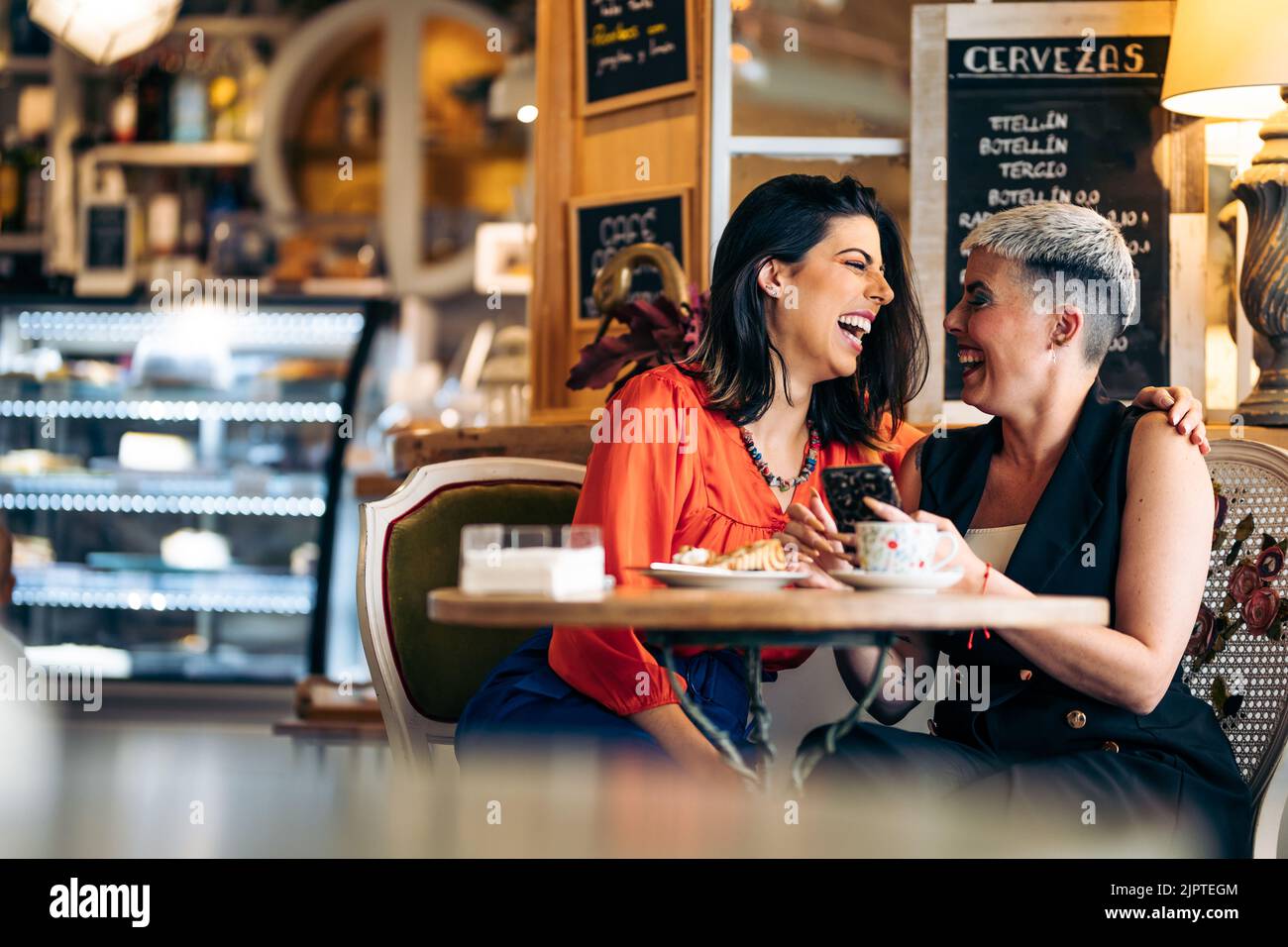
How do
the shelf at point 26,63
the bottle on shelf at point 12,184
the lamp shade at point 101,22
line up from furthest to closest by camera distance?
the shelf at point 26,63 < the bottle on shelf at point 12,184 < the lamp shade at point 101,22

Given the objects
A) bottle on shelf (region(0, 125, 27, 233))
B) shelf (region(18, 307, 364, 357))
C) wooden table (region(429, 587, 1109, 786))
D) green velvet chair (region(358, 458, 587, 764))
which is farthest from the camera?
bottle on shelf (region(0, 125, 27, 233))

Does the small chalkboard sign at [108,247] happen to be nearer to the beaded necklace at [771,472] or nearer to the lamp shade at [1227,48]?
the lamp shade at [1227,48]

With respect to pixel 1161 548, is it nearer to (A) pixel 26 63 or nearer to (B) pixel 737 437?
(B) pixel 737 437

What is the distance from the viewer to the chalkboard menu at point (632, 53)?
3814 millimetres

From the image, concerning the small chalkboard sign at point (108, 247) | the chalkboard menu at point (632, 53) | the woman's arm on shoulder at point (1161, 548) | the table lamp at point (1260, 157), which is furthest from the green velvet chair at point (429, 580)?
the small chalkboard sign at point (108, 247)

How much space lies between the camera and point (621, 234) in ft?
12.9

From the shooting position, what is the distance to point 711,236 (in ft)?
12.1

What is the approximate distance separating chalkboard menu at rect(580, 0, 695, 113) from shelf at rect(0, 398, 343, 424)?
257cm

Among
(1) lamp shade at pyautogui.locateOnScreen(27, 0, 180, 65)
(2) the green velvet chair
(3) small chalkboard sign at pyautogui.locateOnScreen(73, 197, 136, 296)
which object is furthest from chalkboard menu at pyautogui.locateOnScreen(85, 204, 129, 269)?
(2) the green velvet chair

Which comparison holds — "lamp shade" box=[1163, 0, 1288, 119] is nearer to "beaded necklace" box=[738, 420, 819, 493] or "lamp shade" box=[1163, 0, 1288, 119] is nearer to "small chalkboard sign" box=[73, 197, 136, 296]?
"beaded necklace" box=[738, 420, 819, 493]

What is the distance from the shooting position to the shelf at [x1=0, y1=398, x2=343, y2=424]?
20.4ft

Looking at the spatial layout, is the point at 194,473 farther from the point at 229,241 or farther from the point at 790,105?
the point at 790,105

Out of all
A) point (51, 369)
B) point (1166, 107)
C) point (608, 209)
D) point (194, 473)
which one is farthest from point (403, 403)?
point (1166, 107)

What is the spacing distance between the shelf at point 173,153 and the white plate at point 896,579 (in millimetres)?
6086
